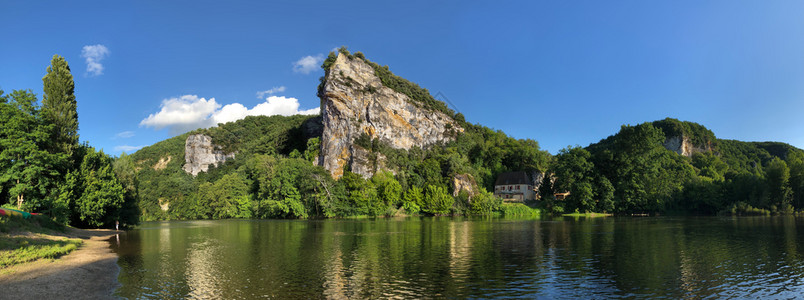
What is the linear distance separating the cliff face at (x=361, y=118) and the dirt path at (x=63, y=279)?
9336cm

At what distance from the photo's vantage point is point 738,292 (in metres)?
19.4

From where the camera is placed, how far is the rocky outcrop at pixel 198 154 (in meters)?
168

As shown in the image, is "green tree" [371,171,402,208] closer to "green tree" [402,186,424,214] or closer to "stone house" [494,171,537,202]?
"green tree" [402,186,424,214]

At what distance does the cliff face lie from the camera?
12425 cm

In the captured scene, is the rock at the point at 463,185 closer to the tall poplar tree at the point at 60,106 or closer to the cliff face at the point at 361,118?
the cliff face at the point at 361,118

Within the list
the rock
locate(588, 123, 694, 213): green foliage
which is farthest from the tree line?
locate(588, 123, 694, 213): green foliage

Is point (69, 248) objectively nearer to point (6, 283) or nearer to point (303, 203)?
point (6, 283)

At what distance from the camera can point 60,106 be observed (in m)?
54.2

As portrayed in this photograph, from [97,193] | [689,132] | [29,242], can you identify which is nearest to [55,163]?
[97,193]

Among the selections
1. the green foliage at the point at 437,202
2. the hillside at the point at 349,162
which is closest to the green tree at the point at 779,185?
the hillside at the point at 349,162

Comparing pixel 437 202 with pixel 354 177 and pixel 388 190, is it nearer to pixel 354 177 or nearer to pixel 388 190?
pixel 388 190

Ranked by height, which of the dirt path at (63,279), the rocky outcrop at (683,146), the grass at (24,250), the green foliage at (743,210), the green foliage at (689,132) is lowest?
the green foliage at (743,210)

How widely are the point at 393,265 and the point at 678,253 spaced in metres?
21.8

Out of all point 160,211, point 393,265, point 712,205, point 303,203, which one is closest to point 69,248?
point 393,265
